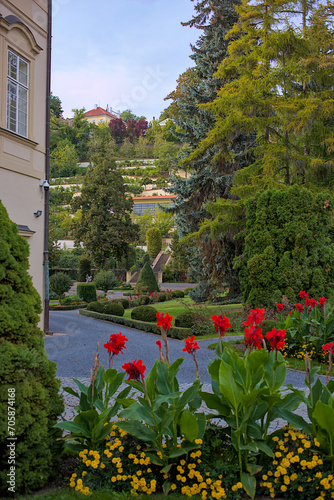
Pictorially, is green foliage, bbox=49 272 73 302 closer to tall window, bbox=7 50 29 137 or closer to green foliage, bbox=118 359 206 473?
tall window, bbox=7 50 29 137

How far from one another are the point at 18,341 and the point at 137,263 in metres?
32.9

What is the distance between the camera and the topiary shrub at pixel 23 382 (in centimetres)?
240

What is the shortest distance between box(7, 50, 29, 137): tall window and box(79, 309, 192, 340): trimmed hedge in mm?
5453

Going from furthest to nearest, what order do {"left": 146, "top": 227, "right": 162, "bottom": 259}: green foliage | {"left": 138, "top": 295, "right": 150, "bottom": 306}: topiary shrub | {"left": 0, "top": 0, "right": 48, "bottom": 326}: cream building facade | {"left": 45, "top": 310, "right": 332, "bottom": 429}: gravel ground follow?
1. {"left": 146, "top": 227, "right": 162, "bottom": 259}: green foliage
2. {"left": 138, "top": 295, "right": 150, "bottom": 306}: topiary shrub
3. {"left": 0, "top": 0, "right": 48, "bottom": 326}: cream building facade
4. {"left": 45, "top": 310, "right": 332, "bottom": 429}: gravel ground

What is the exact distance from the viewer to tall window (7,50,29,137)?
7875 millimetres

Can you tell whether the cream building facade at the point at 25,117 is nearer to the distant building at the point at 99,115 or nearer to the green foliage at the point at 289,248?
the green foliage at the point at 289,248

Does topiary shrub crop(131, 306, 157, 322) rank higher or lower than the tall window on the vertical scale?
lower

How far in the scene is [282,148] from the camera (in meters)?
12.9

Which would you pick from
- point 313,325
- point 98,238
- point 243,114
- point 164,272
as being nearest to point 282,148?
point 243,114

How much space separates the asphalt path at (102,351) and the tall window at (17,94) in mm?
4477

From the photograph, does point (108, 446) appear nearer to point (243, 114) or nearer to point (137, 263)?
point (243, 114)

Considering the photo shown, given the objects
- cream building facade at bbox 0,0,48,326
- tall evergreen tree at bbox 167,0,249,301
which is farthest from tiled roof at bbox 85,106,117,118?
cream building facade at bbox 0,0,48,326

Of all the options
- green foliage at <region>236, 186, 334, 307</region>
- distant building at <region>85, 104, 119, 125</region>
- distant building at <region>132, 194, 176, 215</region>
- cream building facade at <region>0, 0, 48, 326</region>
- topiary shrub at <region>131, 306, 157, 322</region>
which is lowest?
topiary shrub at <region>131, 306, 157, 322</region>

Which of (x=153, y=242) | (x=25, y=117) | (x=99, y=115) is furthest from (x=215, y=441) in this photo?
(x=99, y=115)
